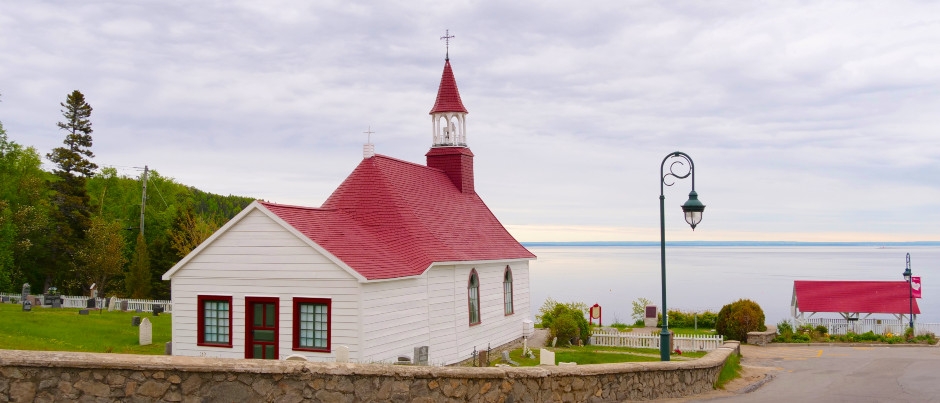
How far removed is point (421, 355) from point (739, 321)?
55.7ft

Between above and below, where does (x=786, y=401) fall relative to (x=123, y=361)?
below

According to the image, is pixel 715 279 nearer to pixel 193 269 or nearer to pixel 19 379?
pixel 193 269

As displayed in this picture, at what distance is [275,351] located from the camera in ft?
Answer: 60.5

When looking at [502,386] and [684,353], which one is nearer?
[502,386]

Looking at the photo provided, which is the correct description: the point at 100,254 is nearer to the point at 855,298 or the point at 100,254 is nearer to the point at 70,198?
the point at 70,198

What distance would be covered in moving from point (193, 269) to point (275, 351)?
3171 millimetres

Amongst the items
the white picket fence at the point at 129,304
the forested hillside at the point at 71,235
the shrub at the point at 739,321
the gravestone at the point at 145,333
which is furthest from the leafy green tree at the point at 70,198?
the shrub at the point at 739,321

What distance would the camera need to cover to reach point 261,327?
18641mm

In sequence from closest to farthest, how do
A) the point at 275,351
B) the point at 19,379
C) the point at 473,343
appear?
the point at 19,379
the point at 275,351
the point at 473,343

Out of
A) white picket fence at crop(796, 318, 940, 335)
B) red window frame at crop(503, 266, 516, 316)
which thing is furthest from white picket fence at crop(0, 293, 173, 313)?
white picket fence at crop(796, 318, 940, 335)

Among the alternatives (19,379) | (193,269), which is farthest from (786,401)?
(193,269)

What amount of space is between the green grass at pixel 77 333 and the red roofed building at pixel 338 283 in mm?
3560

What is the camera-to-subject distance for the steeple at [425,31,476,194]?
1187 inches

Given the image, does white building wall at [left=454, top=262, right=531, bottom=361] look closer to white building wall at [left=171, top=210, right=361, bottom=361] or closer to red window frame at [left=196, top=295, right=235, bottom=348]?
white building wall at [left=171, top=210, right=361, bottom=361]
